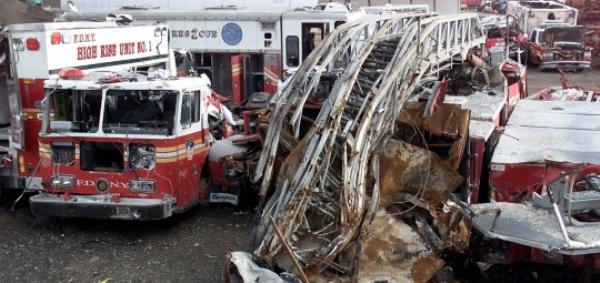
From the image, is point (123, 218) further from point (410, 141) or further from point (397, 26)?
point (397, 26)

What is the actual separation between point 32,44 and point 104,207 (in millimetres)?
2606

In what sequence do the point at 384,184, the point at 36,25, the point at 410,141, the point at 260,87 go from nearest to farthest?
the point at 384,184 < the point at 410,141 < the point at 36,25 < the point at 260,87

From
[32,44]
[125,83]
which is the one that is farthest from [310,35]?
[32,44]

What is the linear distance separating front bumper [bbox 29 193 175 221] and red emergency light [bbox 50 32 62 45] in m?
2.22

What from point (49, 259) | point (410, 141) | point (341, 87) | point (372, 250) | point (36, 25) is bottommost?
point (49, 259)

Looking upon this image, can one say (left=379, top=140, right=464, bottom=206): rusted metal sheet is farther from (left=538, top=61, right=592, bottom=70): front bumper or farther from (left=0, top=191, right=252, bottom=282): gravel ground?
(left=538, top=61, right=592, bottom=70): front bumper

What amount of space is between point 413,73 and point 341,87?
43.5 inches

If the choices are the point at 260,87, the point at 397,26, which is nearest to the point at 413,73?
the point at 397,26

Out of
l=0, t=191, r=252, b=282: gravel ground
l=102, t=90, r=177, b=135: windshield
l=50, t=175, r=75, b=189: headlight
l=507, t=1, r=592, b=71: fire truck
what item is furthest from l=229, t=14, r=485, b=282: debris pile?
l=507, t=1, r=592, b=71: fire truck

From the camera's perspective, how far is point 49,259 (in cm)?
851

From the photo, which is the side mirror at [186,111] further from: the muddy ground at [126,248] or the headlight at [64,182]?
the headlight at [64,182]

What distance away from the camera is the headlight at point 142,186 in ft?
29.2

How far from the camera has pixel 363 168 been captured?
7.00 metres

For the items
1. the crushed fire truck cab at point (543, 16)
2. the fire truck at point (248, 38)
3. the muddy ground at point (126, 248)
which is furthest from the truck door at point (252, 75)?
the crushed fire truck cab at point (543, 16)
